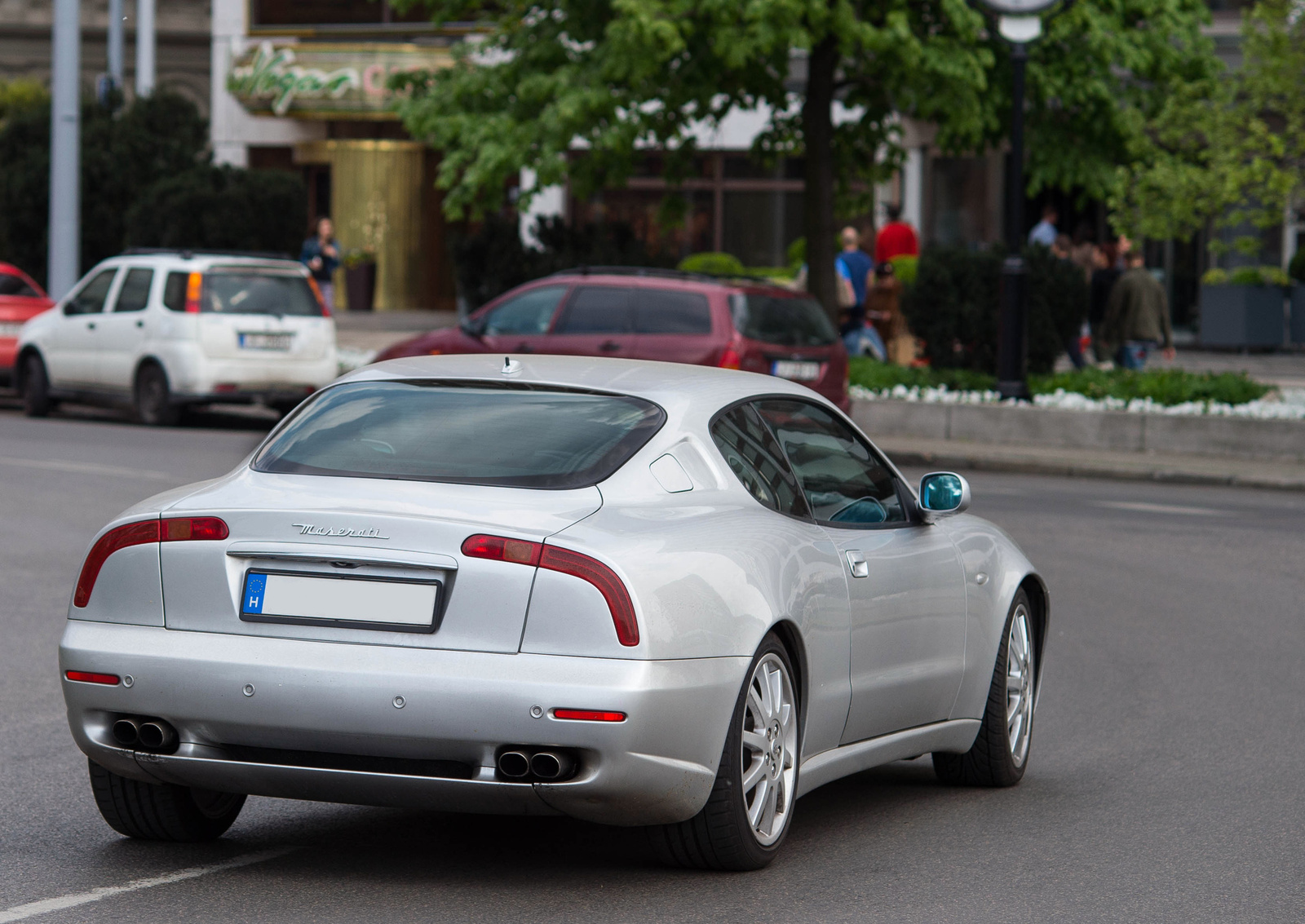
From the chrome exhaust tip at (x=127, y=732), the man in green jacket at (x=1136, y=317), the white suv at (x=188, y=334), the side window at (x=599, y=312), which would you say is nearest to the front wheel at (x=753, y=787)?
the chrome exhaust tip at (x=127, y=732)

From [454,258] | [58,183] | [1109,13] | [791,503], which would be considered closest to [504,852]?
[791,503]

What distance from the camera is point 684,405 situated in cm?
577

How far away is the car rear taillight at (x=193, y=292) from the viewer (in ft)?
69.6

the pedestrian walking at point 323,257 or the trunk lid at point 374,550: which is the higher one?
the pedestrian walking at point 323,257

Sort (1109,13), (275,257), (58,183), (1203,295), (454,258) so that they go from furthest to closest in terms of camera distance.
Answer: (1203,295) < (454,258) < (58,183) < (1109,13) < (275,257)

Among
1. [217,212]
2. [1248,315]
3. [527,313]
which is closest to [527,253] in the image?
[217,212]

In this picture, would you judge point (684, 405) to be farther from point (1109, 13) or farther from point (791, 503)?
point (1109, 13)

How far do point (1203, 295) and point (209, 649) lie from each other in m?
30.0

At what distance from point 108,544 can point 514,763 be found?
125 cm

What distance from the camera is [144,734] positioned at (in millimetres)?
5215

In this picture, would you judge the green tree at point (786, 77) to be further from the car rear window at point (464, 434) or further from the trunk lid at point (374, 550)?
the trunk lid at point (374, 550)

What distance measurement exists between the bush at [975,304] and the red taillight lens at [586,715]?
62.4 ft

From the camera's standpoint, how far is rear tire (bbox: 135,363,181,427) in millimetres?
21328

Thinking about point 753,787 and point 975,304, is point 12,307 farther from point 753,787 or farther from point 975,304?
point 753,787
